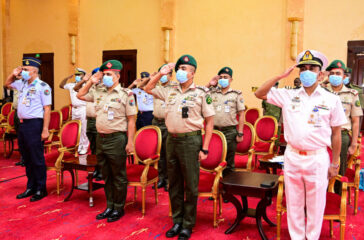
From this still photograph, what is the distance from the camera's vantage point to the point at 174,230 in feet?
9.87

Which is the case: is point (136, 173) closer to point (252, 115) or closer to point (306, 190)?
point (306, 190)

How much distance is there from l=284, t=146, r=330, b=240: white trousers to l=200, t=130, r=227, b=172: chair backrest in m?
1.05

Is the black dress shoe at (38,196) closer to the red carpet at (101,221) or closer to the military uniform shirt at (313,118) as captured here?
the red carpet at (101,221)

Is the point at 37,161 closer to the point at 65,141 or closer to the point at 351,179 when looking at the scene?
the point at 65,141

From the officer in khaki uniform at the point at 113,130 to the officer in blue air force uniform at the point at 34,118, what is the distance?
97 cm

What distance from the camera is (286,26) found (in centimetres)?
788

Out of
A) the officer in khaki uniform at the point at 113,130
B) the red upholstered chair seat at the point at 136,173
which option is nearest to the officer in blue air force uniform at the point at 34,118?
the officer in khaki uniform at the point at 113,130

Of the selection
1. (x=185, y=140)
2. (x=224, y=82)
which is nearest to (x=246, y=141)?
(x=224, y=82)

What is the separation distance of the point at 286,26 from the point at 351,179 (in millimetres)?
5252

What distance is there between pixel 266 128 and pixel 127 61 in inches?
238

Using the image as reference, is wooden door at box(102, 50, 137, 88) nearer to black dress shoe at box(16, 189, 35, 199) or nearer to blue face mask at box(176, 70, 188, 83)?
black dress shoe at box(16, 189, 35, 199)

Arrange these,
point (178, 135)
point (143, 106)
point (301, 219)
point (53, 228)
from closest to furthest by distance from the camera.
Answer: point (301, 219), point (178, 135), point (53, 228), point (143, 106)

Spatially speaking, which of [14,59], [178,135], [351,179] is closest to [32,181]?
[178,135]

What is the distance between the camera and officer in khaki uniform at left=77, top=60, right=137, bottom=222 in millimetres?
3342
